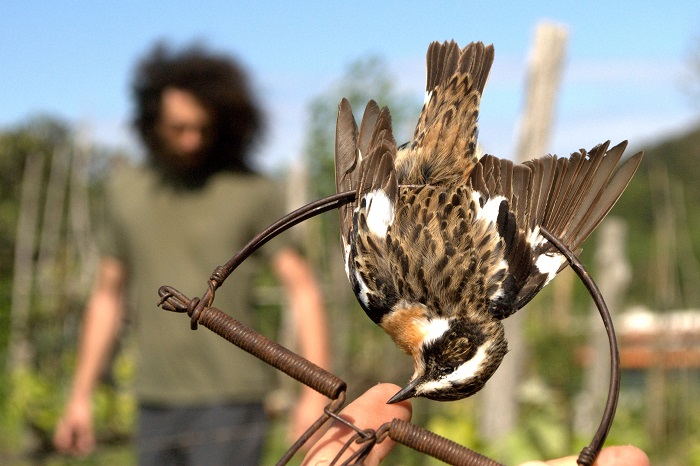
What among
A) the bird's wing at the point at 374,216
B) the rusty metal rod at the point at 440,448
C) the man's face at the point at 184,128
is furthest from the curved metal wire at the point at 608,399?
the man's face at the point at 184,128

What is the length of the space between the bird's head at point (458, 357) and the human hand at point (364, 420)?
5 centimetres

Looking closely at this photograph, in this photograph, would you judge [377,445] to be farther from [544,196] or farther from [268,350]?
[544,196]

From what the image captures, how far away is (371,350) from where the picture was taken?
6258mm

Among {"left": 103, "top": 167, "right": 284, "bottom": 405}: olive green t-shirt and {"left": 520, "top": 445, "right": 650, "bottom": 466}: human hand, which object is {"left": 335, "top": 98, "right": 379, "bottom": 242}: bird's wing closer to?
{"left": 520, "top": 445, "right": 650, "bottom": 466}: human hand

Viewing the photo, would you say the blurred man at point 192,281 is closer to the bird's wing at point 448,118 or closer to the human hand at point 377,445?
the bird's wing at point 448,118

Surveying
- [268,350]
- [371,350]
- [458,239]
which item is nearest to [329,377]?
[268,350]

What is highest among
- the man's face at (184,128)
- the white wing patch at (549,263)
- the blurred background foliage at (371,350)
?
the man's face at (184,128)

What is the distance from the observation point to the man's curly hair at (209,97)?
367 cm

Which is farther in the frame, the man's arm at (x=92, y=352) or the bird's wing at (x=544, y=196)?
the man's arm at (x=92, y=352)

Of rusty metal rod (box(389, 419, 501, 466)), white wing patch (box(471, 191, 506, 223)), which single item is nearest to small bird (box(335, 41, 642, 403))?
white wing patch (box(471, 191, 506, 223))

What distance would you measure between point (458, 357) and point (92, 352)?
8.57ft

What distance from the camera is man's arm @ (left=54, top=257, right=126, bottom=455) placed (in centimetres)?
368

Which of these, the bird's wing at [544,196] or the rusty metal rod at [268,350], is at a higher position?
the bird's wing at [544,196]

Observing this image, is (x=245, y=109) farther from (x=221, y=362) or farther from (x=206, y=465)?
(x=206, y=465)
